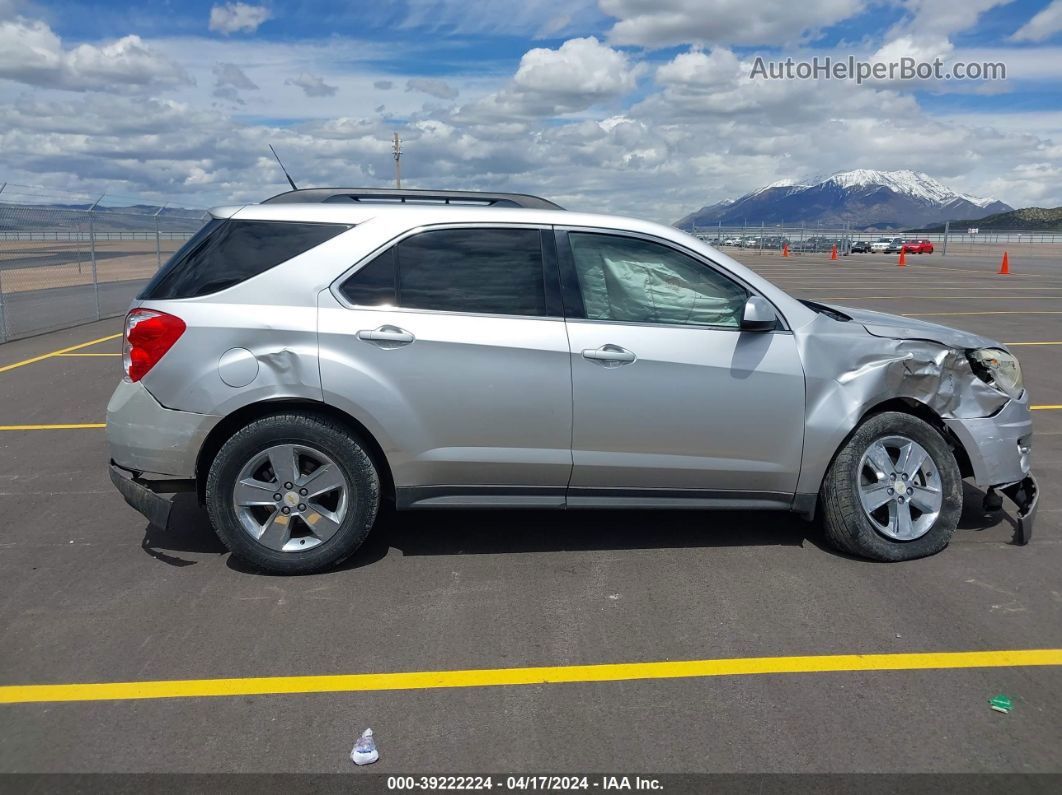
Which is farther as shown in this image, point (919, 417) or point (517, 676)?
point (919, 417)

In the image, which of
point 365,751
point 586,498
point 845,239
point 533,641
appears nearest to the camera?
point 365,751

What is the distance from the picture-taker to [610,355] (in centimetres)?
429

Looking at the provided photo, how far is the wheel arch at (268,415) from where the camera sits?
427cm

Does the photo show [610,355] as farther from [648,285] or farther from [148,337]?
[148,337]

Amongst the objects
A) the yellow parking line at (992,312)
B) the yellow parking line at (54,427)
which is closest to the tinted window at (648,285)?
the yellow parking line at (54,427)

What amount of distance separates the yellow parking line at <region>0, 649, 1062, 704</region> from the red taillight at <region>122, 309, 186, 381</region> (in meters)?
1.52

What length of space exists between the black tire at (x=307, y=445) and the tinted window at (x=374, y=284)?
61cm

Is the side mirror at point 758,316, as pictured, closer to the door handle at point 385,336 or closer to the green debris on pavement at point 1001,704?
the door handle at point 385,336

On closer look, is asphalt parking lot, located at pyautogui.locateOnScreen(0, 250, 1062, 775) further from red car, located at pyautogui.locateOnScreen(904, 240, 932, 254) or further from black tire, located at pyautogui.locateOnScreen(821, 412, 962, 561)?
red car, located at pyautogui.locateOnScreen(904, 240, 932, 254)

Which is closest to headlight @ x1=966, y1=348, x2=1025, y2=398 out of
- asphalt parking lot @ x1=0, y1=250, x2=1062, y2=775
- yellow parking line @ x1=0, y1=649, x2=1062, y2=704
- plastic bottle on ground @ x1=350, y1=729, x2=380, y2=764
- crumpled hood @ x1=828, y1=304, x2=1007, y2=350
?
crumpled hood @ x1=828, y1=304, x2=1007, y2=350

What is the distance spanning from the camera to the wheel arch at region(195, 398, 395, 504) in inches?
168

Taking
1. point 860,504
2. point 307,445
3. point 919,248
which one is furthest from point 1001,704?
point 919,248

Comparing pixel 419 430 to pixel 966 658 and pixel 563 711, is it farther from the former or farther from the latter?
pixel 966 658

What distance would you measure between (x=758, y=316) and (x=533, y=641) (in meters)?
1.88
